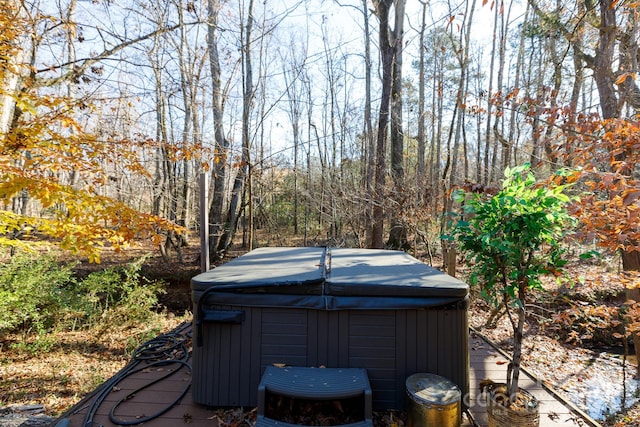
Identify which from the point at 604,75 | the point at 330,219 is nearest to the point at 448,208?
the point at 330,219

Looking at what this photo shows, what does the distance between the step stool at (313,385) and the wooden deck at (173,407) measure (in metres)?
0.44

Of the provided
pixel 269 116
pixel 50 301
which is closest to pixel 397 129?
pixel 269 116

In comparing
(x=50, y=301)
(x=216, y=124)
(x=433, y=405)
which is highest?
(x=216, y=124)

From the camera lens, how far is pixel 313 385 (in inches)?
70.7

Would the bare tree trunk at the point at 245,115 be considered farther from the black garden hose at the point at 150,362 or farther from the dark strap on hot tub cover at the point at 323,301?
the dark strap on hot tub cover at the point at 323,301

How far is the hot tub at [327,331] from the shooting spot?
2080mm

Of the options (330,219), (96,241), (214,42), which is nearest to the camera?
(96,241)

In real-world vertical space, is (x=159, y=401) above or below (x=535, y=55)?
below

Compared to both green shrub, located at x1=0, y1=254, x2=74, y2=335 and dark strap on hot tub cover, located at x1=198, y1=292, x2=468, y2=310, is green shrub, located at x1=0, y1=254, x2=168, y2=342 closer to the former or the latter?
green shrub, located at x1=0, y1=254, x2=74, y2=335

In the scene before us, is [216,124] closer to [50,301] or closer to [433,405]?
[50,301]

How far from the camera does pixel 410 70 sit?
43.1 feet

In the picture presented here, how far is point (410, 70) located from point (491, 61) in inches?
123

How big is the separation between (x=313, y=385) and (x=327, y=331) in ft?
1.27

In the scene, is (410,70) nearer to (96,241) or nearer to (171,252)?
(171,252)
